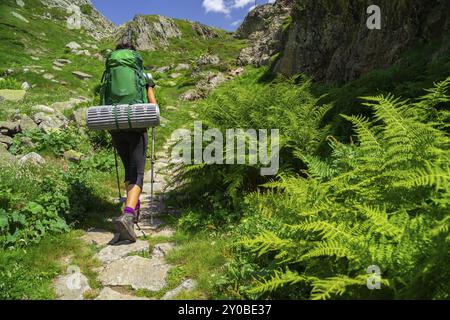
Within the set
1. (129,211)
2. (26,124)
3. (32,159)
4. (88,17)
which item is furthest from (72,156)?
(88,17)

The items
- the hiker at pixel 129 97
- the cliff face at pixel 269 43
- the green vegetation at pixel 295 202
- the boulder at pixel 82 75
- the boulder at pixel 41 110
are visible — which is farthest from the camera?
the boulder at pixel 82 75

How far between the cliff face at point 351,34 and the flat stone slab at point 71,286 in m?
7.79

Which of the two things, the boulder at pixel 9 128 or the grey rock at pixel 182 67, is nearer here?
the boulder at pixel 9 128

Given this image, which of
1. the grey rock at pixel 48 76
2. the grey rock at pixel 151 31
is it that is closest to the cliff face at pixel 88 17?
the grey rock at pixel 151 31

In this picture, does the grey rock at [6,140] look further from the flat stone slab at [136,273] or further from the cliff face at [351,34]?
the cliff face at [351,34]

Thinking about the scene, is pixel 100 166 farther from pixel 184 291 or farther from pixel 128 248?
pixel 184 291

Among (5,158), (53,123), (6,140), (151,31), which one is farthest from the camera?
(151,31)

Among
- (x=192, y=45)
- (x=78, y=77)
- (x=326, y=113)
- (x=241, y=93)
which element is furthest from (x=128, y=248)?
(x=192, y=45)

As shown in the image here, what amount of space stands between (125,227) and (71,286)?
135 cm

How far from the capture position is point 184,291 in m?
4.53

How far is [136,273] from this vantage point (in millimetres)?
5125

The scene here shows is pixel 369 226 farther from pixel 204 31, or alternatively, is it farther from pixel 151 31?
pixel 204 31

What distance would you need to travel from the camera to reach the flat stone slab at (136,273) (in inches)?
193
